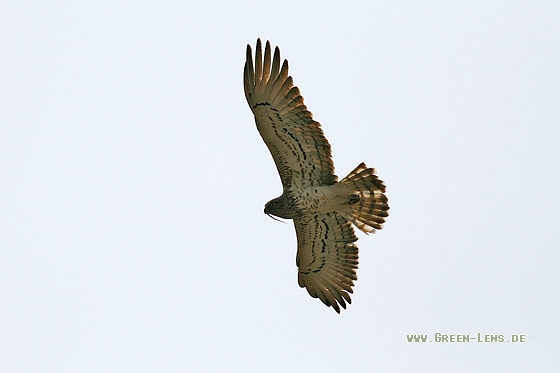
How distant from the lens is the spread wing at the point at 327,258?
52.4 feet

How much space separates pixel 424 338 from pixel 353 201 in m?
3.50

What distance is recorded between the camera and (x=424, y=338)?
57.8 ft

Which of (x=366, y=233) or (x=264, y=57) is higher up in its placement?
(x=264, y=57)

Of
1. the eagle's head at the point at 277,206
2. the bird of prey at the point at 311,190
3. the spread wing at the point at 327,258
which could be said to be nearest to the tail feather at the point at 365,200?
the bird of prey at the point at 311,190

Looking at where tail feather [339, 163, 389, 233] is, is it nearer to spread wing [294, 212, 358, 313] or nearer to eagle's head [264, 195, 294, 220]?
spread wing [294, 212, 358, 313]

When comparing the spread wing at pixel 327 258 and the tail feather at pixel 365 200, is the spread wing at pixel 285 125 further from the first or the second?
the spread wing at pixel 327 258

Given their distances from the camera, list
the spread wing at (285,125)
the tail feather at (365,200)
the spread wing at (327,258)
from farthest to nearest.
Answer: the spread wing at (327,258)
the tail feather at (365,200)
the spread wing at (285,125)

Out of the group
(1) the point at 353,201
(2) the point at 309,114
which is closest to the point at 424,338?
(1) the point at 353,201

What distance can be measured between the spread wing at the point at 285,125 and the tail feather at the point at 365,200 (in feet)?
1.06

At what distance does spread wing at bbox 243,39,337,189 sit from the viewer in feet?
47.3

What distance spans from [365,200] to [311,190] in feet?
2.77

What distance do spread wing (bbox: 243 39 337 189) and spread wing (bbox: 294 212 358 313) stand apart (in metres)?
0.94

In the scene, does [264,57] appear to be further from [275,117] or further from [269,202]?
[269,202]

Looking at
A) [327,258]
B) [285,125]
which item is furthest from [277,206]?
[327,258]
